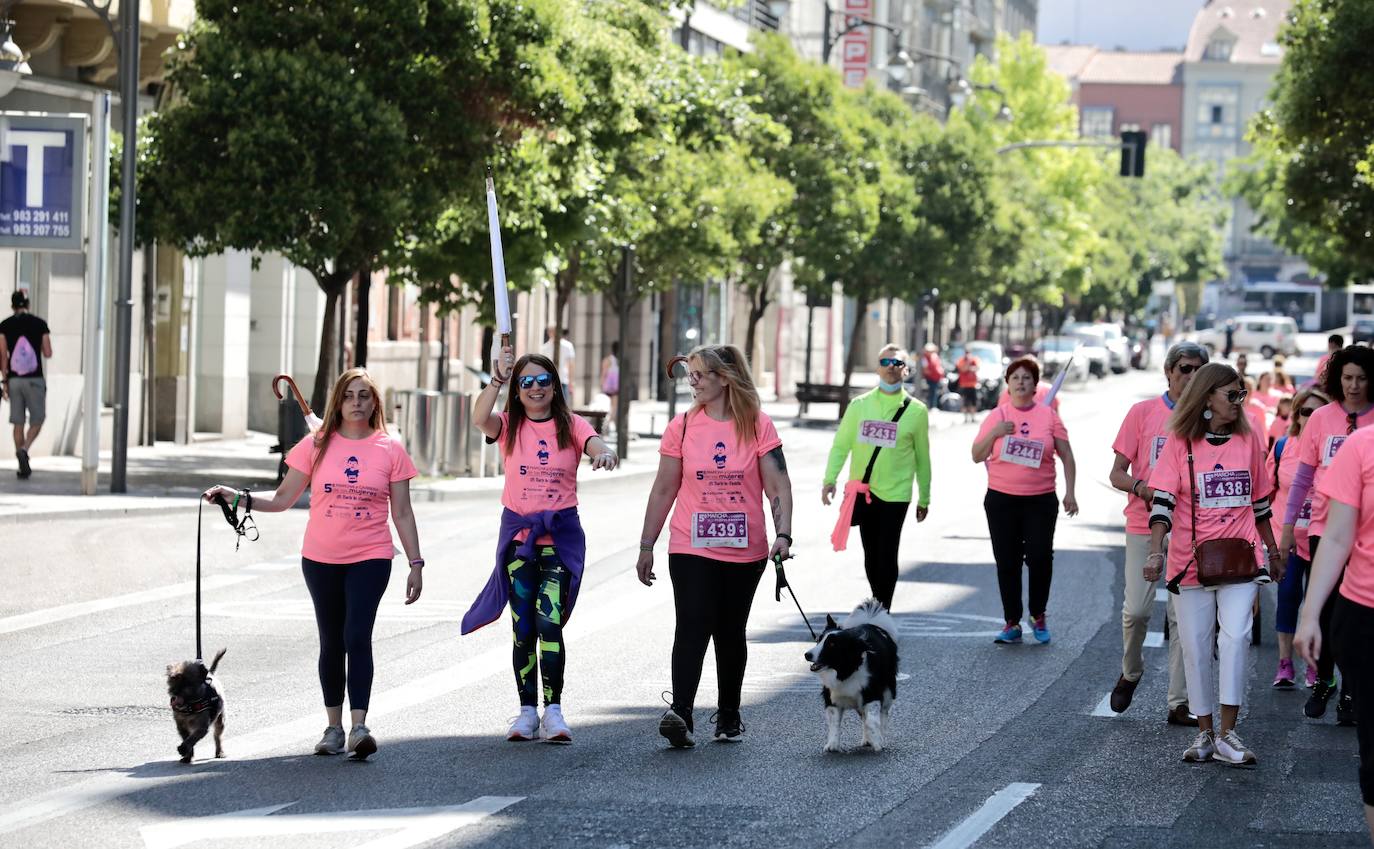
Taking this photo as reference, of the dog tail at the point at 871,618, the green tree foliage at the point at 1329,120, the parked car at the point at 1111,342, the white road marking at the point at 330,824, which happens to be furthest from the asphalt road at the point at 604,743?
the parked car at the point at 1111,342

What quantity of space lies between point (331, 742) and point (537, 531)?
3.90ft

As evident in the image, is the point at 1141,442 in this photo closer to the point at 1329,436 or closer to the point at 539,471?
A: the point at 1329,436

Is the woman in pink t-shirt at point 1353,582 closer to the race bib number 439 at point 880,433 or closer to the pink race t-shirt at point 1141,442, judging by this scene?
the pink race t-shirt at point 1141,442

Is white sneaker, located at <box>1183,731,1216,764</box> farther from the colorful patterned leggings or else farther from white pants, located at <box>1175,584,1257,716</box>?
the colorful patterned leggings

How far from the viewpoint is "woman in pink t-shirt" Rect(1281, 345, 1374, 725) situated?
31.4ft

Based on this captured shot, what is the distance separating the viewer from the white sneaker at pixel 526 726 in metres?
9.40

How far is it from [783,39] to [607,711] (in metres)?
36.9

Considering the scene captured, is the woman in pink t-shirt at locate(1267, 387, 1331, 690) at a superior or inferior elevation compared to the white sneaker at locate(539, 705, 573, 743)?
superior

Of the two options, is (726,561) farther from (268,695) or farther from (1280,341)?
(1280,341)

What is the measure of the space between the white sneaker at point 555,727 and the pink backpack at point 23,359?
49.3 feet

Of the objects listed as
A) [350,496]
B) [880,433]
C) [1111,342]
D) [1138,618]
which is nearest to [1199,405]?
[1138,618]

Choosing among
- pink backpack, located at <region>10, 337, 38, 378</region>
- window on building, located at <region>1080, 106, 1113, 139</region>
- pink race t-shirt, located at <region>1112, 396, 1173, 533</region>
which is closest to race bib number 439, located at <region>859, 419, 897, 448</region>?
pink race t-shirt, located at <region>1112, 396, 1173, 533</region>

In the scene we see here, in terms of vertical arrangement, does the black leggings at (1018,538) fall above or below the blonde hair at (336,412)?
below

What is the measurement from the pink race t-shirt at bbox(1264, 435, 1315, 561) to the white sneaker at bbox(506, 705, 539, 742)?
362 centimetres
